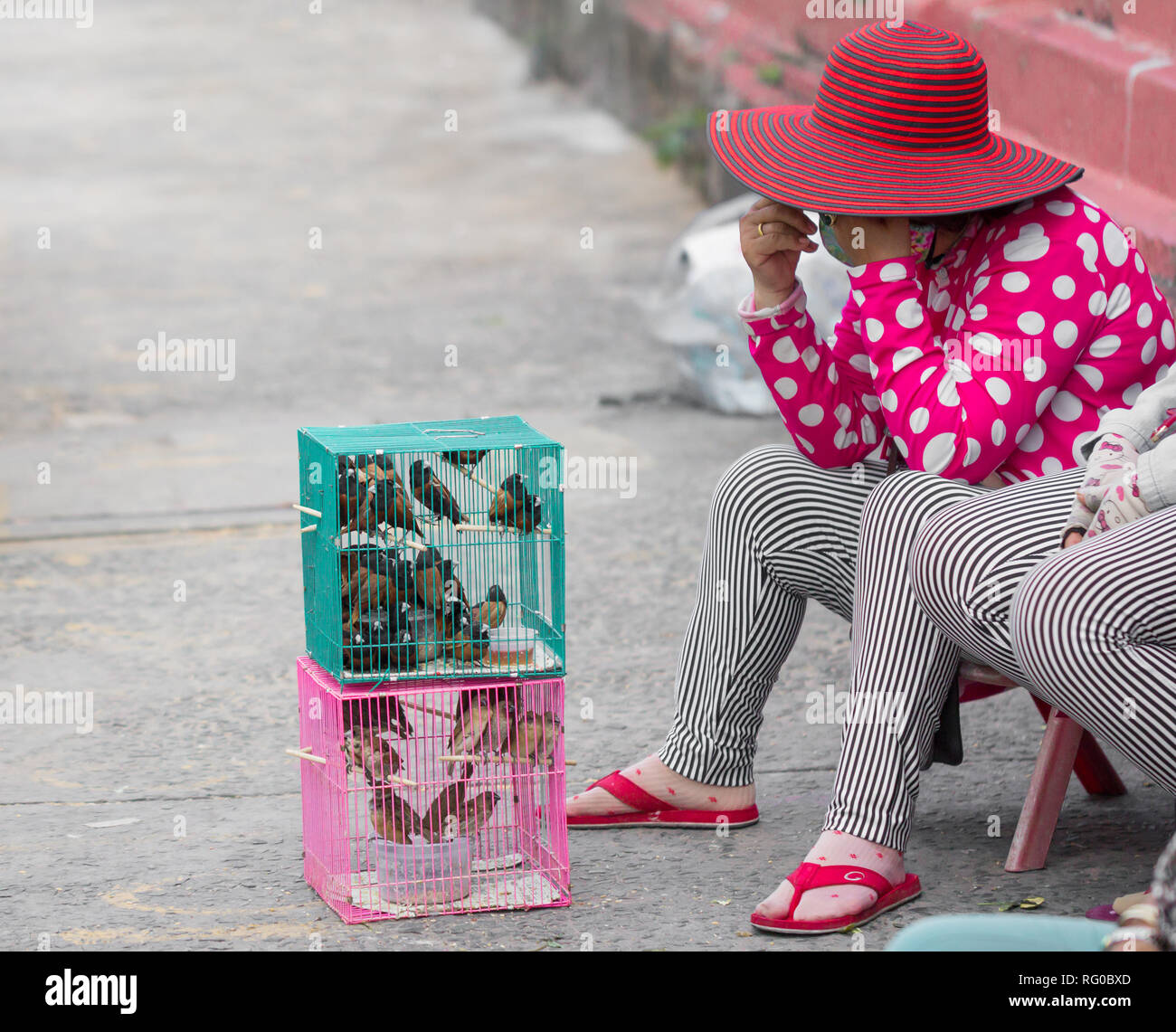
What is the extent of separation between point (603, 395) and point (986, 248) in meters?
3.77

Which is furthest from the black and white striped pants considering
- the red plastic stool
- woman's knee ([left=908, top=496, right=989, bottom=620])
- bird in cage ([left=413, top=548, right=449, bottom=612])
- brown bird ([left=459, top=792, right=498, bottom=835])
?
bird in cage ([left=413, top=548, right=449, bottom=612])

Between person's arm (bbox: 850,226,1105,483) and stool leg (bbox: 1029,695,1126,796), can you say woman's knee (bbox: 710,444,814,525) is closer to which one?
person's arm (bbox: 850,226,1105,483)

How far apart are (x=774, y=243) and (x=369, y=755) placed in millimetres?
1071

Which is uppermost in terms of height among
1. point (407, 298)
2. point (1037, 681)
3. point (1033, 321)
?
point (1033, 321)

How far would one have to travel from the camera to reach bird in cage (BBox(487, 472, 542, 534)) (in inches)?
111

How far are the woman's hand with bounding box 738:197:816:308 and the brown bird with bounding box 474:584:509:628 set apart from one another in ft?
2.20

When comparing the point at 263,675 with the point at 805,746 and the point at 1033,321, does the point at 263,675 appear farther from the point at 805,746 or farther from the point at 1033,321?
the point at 1033,321

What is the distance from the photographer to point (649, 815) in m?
3.16

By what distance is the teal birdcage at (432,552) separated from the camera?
2719 millimetres

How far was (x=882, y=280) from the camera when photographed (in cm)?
280

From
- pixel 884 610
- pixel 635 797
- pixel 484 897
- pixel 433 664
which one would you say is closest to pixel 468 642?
pixel 433 664

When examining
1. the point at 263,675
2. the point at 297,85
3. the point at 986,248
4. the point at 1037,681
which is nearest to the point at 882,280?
the point at 986,248

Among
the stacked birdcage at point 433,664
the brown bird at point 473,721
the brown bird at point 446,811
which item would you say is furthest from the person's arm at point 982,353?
the brown bird at point 446,811

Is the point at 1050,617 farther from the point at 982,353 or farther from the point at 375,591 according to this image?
the point at 375,591
